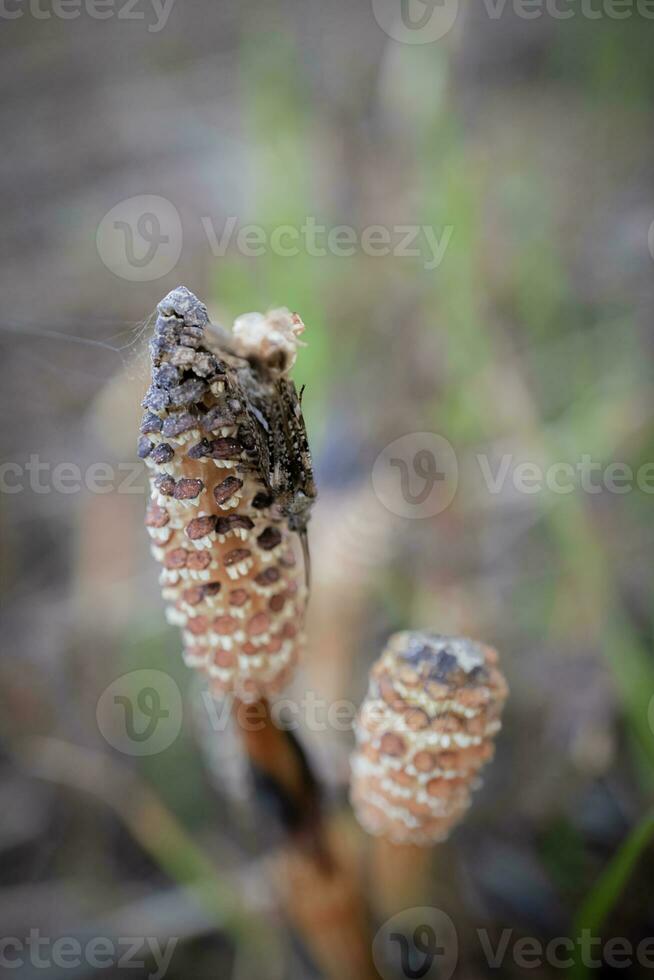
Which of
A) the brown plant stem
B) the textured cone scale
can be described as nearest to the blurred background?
the brown plant stem

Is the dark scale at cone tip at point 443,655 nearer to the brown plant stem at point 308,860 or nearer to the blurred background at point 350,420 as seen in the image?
the brown plant stem at point 308,860

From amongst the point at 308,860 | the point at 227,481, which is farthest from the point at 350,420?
the point at 227,481

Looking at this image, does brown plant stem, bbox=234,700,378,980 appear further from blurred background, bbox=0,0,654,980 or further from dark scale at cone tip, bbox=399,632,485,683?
dark scale at cone tip, bbox=399,632,485,683

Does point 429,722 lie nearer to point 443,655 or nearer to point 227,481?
point 443,655

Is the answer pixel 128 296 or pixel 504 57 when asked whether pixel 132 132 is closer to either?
pixel 128 296

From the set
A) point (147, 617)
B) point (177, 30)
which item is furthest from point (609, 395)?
point (177, 30)
